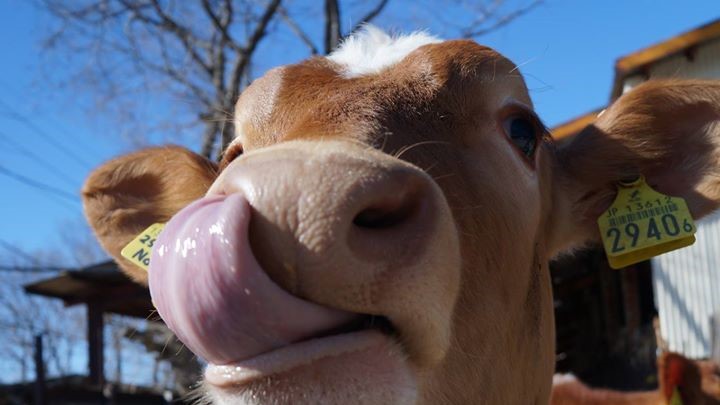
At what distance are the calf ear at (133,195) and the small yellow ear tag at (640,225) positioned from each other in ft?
6.20

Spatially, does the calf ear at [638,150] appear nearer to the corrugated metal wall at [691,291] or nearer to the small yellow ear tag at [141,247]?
the small yellow ear tag at [141,247]

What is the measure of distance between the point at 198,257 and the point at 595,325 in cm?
1573

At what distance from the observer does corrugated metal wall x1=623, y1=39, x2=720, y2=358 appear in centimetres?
1141

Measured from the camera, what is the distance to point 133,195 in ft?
13.5

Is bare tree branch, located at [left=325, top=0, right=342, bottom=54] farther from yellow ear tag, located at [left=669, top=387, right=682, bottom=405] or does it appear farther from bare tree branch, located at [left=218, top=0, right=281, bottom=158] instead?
yellow ear tag, located at [left=669, top=387, right=682, bottom=405]

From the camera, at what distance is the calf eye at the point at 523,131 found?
2857mm

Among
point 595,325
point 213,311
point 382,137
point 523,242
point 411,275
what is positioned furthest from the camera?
point 595,325

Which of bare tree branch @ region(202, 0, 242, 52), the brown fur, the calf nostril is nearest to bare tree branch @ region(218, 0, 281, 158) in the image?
bare tree branch @ region(202, 0, 242, 52)

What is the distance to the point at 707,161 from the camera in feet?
11.7

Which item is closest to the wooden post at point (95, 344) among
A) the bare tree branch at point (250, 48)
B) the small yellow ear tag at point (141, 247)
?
the bare tree branch at point (250, 48)

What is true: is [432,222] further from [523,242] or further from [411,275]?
[523,242]

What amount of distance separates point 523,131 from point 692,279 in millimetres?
9710

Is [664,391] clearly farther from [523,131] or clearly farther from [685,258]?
[685,258]

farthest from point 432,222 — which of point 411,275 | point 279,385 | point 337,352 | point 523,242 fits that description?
point 523,242
